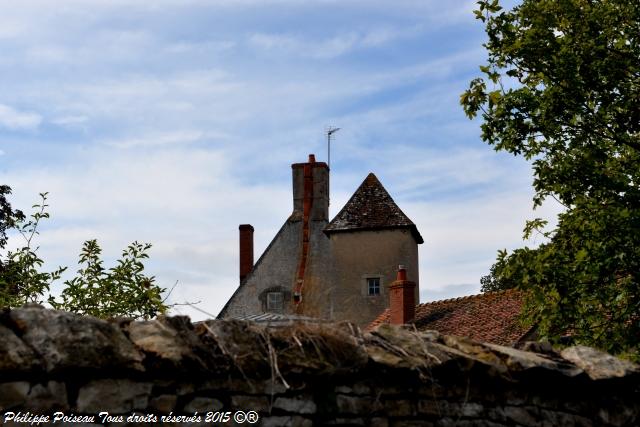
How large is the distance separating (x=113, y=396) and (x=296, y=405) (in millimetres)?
1086

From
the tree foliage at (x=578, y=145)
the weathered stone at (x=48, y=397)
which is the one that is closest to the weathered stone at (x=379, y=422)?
the weathered stone at (x=48, y=397)

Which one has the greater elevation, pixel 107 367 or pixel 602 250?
pixel 602 250

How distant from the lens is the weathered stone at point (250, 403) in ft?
17.0

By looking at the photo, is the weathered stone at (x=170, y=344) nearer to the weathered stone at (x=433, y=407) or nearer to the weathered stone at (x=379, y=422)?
the weathered stone at (x=379, y=422)

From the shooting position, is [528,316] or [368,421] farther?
[528,316]

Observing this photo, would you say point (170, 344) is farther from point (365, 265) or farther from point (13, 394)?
point (365, 265)

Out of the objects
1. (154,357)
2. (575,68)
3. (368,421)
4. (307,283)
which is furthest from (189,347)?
(307,283)

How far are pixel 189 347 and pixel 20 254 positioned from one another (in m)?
8.92

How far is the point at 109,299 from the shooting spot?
42.9 ft

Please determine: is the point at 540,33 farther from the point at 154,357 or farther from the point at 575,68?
the point at 154,357

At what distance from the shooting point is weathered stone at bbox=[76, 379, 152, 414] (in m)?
4.81

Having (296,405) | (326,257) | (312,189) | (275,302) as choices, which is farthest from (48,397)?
(312,189)

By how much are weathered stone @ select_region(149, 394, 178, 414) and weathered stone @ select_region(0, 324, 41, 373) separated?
681 mm

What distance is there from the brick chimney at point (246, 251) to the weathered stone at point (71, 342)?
1205 inches
